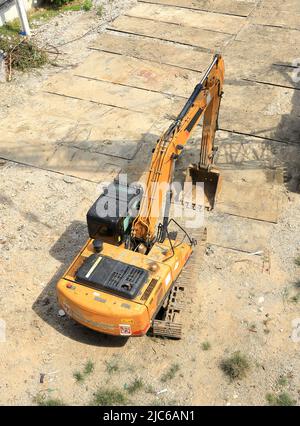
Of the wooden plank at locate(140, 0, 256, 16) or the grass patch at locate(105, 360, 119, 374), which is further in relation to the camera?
the wooden plank at locate(140, 0, 256, 16)

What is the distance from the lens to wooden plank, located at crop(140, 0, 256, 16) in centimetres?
2180

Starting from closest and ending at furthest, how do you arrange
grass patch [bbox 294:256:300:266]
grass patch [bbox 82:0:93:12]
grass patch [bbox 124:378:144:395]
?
grass patch [bbox 124:378:144:395], grass patch [bbox 294:256:300:266], grass patch [bbox 82:0:93:12]

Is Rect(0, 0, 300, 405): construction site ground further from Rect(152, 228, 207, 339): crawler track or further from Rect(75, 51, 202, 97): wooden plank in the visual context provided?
Rect(152, 228, 207, 339): crawler track

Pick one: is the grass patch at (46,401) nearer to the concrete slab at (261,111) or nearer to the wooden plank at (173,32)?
Result: the concrete slab at (261,111)

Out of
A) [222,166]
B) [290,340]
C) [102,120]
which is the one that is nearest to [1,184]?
[102,120]

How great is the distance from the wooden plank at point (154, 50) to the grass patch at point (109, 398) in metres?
13.1

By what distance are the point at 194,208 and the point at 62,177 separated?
4.02m

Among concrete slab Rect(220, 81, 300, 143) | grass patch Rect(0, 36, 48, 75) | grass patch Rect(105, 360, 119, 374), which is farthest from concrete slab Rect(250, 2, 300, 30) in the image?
grass patch Rect(105, 360, 119, 374)

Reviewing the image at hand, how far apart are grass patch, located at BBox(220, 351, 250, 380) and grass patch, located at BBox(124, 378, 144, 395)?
5.42 ft

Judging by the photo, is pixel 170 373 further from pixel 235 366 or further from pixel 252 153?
pixel 252 153

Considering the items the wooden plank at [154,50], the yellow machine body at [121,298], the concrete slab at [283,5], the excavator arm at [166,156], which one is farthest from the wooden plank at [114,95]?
the concrete slab at [283,5]

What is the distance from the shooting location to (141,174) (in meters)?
13.6

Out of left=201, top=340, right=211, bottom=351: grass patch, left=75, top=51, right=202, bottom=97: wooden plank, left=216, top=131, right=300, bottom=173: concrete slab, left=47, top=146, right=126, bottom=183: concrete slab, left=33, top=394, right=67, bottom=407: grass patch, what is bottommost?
left=33, top=394, right=67, bottom=407: grass patch

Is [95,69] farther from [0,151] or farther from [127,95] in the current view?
[0,151]
